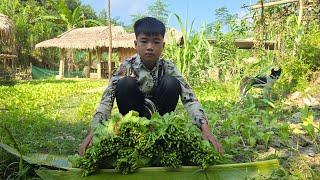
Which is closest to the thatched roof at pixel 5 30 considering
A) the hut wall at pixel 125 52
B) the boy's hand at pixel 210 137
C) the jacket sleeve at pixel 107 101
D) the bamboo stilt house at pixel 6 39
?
the bamboo stilt house at pixel 6 39

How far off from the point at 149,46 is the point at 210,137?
2.04 feet

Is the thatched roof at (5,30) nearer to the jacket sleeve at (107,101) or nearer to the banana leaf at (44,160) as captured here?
the jacket sleeve at (107,101)

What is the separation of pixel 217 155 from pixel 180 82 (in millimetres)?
669

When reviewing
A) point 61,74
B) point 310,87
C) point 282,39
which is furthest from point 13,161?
point 61,74

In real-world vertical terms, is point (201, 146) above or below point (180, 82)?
below

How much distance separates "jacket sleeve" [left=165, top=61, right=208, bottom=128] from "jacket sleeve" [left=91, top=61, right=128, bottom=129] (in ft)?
0.89

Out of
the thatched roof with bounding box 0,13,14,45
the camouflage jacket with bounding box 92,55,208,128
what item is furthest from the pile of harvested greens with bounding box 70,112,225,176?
the thatched roof with bounding box 0,13,14,45

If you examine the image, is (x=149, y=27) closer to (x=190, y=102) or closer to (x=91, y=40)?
(x=190, y=102)

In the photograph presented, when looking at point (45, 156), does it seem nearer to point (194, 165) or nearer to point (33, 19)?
point (194, 165)

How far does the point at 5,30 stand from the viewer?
42.6ft

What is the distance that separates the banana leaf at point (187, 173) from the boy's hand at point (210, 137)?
0.44 feet

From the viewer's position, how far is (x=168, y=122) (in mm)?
1788

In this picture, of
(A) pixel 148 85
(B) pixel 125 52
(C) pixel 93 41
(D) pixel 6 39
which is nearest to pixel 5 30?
(D) pixel 6 39

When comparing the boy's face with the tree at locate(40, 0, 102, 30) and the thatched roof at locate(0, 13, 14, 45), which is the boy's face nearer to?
the thatched roof at locate(0, 13, 14, 45)
